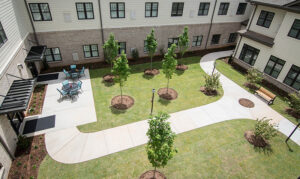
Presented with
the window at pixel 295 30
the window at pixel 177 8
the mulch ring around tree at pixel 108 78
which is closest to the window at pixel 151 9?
the window at pixel 177 8

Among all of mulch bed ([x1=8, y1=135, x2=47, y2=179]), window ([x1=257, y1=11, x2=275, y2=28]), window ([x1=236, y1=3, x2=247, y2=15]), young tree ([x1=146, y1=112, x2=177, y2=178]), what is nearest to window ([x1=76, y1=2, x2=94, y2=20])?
mulch bed ([x1=8, y1=135, x2=47, y2=179])

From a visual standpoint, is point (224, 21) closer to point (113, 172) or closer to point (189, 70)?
point (189, 70)

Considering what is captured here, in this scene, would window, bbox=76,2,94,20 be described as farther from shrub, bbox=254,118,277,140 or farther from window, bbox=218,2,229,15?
shrub, bbox=254,118,277,140

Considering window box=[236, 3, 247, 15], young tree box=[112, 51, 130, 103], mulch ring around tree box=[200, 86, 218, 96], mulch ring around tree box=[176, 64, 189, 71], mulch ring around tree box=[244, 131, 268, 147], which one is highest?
window box=[236, 3, 247, 15]

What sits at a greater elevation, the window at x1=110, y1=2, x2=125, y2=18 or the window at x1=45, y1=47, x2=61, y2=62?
the window at x1=110, y1=2, x2=125, y2=18

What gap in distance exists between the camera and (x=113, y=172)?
941 centimetres

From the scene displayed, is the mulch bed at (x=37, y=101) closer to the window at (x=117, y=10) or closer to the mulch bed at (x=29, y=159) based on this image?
the mulch bed at (x=29, y=159)

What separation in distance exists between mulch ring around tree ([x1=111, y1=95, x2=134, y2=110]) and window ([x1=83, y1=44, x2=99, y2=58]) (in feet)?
25.6

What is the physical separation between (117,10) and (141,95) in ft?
32.4

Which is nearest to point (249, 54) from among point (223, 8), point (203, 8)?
point (223, 8)

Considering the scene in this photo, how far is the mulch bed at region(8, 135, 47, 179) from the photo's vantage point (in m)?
9.17

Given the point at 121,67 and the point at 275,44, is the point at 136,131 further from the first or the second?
the point at 275,44

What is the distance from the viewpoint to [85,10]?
56.6 ft

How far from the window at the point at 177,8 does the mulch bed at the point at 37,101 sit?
16821 millimetres
